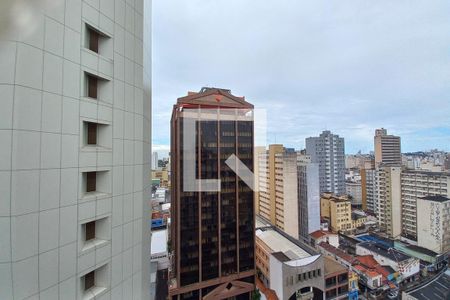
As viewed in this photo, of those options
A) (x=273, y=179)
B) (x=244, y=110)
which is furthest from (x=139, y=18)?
(x=273, y=179)

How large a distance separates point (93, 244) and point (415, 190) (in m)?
13.0

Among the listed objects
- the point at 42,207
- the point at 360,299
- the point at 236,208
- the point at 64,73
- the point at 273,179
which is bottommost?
the point at 360,299

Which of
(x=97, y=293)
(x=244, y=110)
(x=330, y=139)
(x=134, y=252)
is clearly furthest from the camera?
(x=330, y=139)

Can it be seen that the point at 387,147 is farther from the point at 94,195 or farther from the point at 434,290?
the point at 94,195

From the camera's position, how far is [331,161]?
1488cm

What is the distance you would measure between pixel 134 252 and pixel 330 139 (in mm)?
15931

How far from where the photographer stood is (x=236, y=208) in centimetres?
645

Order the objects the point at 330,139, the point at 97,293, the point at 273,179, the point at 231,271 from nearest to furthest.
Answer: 1. the point at 97,293
2. the point at 231,271
3. the point at 273,179
4. the point at 330,139

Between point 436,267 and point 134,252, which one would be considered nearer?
point 134,252

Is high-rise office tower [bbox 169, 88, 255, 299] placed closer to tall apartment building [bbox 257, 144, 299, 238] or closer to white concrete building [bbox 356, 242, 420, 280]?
tall apartment building [bbox 257, 144, 299, 238]

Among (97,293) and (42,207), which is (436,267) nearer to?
(97,293)

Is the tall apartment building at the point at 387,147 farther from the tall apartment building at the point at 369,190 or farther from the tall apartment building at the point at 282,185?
the tall apartment building at the point at 282,185

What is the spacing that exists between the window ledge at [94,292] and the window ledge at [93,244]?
0.33 meters

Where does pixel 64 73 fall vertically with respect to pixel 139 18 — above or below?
below
